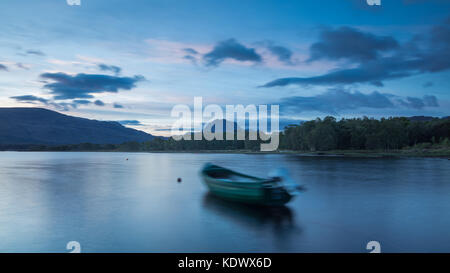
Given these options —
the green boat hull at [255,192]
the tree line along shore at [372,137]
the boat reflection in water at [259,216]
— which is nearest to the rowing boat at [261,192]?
the green boat hull at [255,192]

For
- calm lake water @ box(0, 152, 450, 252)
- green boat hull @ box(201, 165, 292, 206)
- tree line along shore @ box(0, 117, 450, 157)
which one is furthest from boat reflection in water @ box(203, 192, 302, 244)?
tree line along shore @ box(0, 117, 450, 157)

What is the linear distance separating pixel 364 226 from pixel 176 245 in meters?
7.26

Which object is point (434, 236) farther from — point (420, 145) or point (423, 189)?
point (420, 145)

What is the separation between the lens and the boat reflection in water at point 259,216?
→ 12.2 metres

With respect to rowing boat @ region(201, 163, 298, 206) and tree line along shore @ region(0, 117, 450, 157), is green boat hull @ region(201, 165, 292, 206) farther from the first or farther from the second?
tree line along shore @ region(0, 117, 450, 157)

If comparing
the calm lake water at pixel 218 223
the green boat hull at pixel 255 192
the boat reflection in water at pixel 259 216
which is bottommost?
the calm lake water at pixel 218 223

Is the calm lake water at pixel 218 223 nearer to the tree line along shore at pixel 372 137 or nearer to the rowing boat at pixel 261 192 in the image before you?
the rowing boat at pixel 261 192

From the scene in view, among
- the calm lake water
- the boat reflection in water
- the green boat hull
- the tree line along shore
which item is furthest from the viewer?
the tree line along shore

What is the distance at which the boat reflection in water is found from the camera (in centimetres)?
1218

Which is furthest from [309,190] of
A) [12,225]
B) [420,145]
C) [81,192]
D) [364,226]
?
[420,145]
